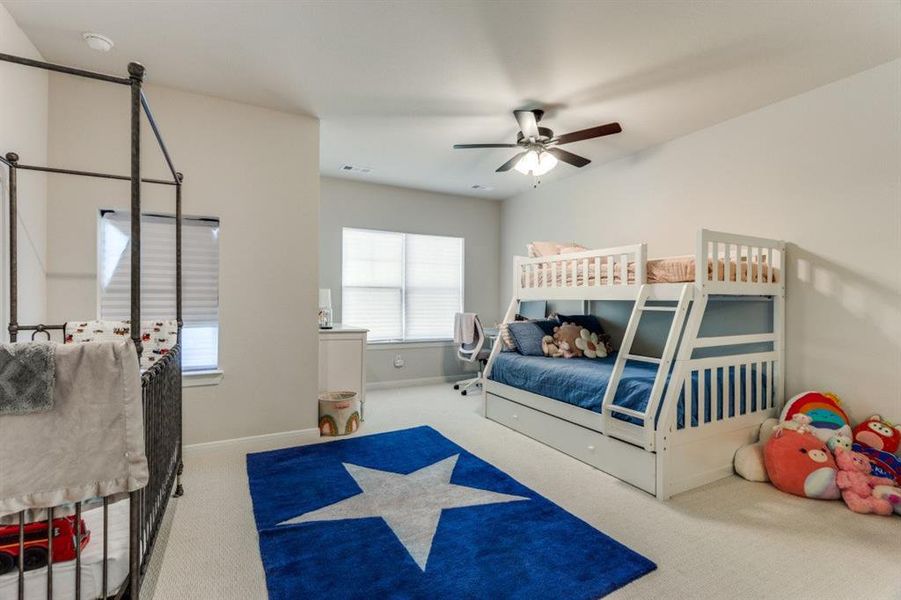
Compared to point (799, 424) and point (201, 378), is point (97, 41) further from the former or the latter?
point (799, 424)

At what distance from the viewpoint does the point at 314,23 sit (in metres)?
2.19

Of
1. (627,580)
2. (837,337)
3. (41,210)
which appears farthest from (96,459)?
(837,337)

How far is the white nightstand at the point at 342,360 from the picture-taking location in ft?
11.9

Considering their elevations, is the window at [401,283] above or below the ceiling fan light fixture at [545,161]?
below

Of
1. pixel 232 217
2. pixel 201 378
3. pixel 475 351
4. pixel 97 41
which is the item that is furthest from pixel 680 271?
pixel 97 41

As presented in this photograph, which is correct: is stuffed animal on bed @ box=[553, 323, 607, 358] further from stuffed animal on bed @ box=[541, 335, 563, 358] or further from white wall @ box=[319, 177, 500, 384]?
white wall @ box=[319, 177, 500, 384]

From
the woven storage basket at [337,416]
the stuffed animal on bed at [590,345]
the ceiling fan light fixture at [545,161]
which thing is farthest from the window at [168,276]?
the stuffed animal on bed at [590,345]

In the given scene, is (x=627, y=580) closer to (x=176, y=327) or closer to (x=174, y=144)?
(x=176, y=327)

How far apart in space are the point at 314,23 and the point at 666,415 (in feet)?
9.41

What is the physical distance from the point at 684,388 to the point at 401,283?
3603mm

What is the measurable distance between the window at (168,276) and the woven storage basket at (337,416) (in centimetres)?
87

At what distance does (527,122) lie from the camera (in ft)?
10.1

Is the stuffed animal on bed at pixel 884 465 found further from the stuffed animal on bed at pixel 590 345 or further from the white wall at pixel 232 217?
the white wall at pixel 232 217

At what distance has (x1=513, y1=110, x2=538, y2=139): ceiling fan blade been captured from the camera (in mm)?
3053
